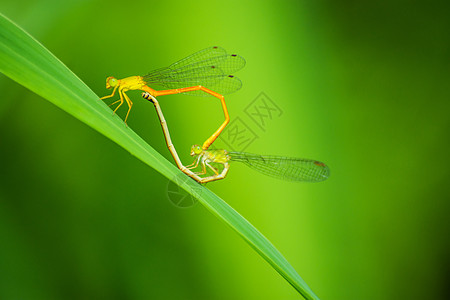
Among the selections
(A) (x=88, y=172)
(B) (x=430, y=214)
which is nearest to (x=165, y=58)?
(A) (x=88, y=172)

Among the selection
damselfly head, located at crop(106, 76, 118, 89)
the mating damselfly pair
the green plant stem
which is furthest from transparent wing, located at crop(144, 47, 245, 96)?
the green plant stem

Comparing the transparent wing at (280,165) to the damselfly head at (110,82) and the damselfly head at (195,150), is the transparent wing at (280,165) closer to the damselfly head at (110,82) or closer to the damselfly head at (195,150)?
the damselfly head at (195,150)

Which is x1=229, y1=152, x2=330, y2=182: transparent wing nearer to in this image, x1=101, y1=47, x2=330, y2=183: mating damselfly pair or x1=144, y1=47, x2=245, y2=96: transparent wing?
x1=101, y1=47, x2=330, y2=183: mating damselfly pair

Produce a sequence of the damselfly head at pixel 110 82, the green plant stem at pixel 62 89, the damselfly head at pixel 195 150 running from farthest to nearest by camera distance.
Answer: the damselfly head at pixel 195 150 < the damselfly head at pixel 110 82 < the green plant stem at pixel 62 89

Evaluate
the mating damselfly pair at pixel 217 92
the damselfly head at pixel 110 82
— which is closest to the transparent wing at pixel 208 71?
the mating damselfly pair at pixel 217 92

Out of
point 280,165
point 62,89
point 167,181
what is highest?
point 280,165

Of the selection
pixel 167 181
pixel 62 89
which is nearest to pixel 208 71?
pixel 167 181

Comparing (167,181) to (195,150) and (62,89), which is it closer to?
(195,150)
